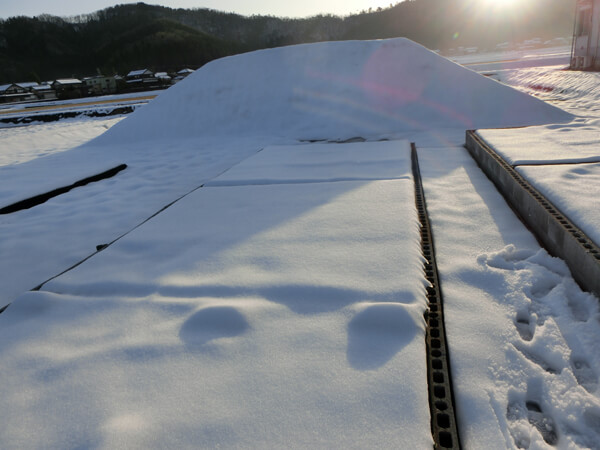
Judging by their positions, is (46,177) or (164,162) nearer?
(46,177)

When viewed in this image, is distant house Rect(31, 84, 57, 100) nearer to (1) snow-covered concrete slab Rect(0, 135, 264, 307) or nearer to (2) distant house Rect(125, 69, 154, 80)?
(2) distant house Rect(125, 69, 154, 80)

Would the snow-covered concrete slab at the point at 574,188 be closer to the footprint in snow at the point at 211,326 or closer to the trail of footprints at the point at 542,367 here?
the trail of footprints at the point at 542,367

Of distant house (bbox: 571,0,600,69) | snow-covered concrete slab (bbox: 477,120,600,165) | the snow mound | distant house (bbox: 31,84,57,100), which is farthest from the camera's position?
distant house (bbox: 31,84,57,100)

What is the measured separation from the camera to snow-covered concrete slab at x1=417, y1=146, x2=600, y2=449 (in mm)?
1085

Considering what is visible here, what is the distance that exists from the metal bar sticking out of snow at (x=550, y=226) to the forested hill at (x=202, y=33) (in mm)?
50866

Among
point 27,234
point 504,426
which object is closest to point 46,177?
point 27,234

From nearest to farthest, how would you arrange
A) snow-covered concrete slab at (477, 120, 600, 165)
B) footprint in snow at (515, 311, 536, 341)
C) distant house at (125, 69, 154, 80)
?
1. footprint in snow at (515, 311, 536, 341)
2. snow-covered concrete slab at (477, 120, 600, 165)
3. distant house at (125, 69, 154, 80)

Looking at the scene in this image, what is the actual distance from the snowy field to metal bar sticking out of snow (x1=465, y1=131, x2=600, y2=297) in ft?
0.21

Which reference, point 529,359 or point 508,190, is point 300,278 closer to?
point 529,359

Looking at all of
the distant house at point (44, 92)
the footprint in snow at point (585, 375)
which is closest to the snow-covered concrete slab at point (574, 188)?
the footprint in snow at point (585, 375)

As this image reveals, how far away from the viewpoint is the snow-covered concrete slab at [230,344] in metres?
1.06

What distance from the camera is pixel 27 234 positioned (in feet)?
9.78

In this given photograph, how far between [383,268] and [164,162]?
4.21 m

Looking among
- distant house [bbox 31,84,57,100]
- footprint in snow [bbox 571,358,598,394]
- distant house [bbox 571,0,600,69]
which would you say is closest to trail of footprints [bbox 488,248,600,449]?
footprint in snow [bbox 571,358,598,394]
